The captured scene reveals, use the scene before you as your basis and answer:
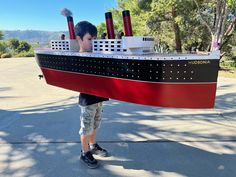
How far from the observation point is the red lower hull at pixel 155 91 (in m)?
2.88

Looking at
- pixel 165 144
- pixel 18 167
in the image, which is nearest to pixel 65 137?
pixel 18 167

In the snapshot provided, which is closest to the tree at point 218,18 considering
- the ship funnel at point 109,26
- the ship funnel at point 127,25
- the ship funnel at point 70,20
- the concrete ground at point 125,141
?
the concrete ground at point 125,141

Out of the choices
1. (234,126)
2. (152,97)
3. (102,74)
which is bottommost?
(234,126)

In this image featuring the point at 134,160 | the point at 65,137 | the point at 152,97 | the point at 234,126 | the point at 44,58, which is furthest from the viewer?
the point at 234,126

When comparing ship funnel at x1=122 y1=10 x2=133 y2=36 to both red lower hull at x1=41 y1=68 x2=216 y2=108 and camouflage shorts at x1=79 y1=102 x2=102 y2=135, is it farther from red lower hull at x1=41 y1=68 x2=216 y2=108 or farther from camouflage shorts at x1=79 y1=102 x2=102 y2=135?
camouflage shorts at x1=79 y1=102 x2=102 y2=135

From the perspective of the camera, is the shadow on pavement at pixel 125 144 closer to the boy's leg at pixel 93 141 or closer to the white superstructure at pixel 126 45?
the boy's leg at pixel 93 141

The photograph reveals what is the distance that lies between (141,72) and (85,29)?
0.79 meters

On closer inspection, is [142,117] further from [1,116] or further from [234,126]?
[1,116]

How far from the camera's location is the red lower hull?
2.88 meters

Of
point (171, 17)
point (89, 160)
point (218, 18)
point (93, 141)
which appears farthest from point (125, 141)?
point (171, 17)

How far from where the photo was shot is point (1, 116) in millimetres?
5445

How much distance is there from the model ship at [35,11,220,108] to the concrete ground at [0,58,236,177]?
2.63 feet

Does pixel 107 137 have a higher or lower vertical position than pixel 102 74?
lower

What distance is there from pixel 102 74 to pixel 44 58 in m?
1.04
